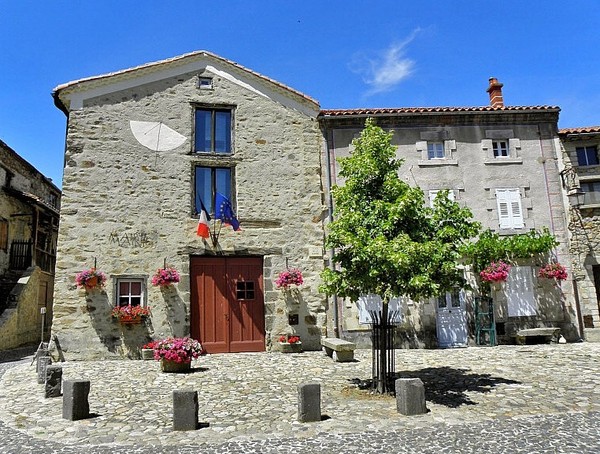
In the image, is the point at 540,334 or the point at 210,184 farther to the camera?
the point at 210,184

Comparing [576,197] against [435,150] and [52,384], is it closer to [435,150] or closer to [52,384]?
[435,150]

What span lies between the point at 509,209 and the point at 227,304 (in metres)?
7.86

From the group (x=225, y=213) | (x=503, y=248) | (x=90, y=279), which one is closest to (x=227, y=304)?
(x=225, y=213)

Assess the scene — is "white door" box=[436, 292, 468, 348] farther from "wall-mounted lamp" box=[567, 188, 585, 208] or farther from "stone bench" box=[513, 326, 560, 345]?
"wall-mounted lamp" box=[567, 188, 585, 208]

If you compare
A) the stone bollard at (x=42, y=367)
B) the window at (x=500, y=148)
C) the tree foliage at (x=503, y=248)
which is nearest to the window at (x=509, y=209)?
the tree foliage at (x=503, y=248)

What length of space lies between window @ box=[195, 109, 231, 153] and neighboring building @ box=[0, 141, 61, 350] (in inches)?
291

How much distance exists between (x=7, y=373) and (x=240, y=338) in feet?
15.7

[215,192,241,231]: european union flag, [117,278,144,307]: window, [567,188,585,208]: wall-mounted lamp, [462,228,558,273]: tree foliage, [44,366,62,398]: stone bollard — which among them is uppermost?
[567,188,585,208]: wall-mounted lamp

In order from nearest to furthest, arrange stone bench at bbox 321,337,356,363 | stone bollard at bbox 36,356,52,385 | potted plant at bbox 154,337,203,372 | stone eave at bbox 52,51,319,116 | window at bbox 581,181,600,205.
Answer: stone bollard at bbox 36,356,52,385 < potted plant at bbox 154,337,203,372 < stone bench at bbox 321,337,356,363 < stone eave at bbox 52,51,319,116 < window at bbox 581,181,600,205

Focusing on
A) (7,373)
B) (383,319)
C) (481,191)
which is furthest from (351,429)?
(481,191)

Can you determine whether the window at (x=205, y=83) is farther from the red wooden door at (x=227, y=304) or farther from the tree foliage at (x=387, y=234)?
the tree foliage at (x=387, y=234)

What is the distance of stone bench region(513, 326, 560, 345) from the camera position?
11.6 metres

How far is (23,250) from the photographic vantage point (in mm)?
16891

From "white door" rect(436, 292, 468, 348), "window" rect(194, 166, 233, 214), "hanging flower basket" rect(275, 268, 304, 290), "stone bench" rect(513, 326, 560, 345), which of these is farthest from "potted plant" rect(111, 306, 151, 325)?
"stone bench" rect(513, 326, 560, 345)
